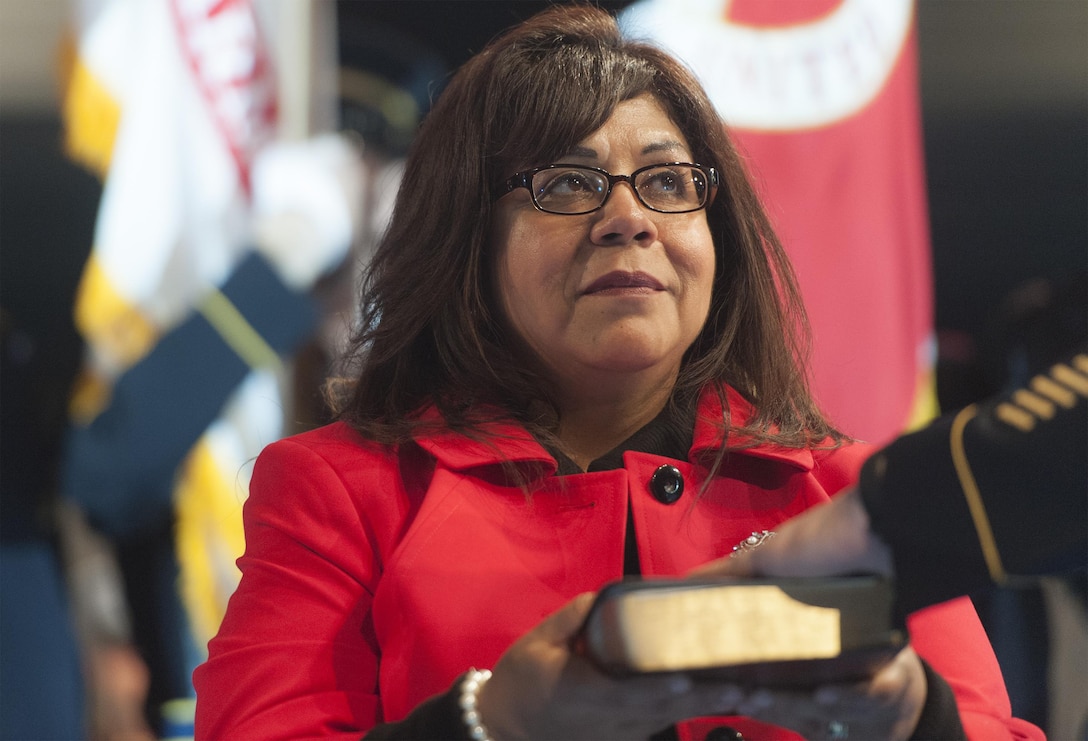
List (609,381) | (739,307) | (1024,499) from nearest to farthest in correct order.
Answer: (1024,499) → (609,381) → (739,307)

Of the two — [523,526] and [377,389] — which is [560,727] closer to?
[523,526]

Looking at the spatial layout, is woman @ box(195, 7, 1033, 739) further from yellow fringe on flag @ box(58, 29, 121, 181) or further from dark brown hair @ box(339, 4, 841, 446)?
yellow fringe on flag @ box(58, 29, 121, 181)

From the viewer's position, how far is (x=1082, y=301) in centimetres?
265

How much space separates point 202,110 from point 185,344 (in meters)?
0.59

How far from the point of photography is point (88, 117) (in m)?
2.54

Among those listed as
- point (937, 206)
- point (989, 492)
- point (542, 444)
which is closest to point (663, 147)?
point (542, 444)

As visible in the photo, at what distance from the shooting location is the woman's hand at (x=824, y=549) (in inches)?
33.9

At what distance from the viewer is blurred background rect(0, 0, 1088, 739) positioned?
233 cm

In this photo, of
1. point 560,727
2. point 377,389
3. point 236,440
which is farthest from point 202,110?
point 560,727

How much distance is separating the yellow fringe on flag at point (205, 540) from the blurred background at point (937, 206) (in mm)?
84

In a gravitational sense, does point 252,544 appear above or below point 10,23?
below

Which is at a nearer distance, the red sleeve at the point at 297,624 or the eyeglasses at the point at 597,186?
the red sleeve at the point at 297,624

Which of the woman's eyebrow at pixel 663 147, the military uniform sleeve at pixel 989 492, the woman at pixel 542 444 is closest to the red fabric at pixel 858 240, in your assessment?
the woman at pixel 542 444

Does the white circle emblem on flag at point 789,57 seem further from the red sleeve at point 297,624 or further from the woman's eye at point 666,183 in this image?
the red sleeve at point 297,624
